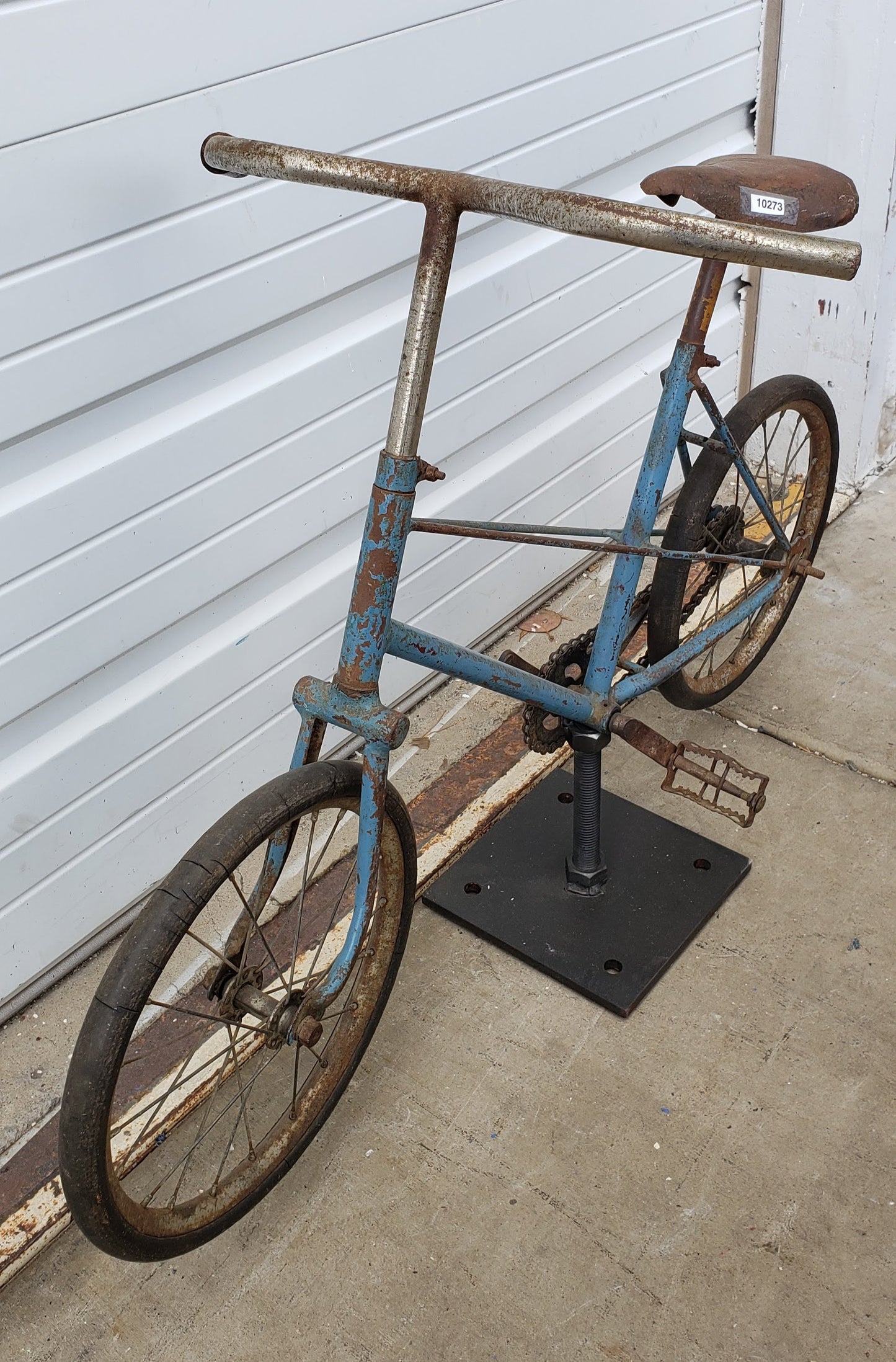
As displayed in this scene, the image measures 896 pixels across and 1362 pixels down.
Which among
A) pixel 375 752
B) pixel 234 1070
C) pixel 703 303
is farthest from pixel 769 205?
pixel 234 1070

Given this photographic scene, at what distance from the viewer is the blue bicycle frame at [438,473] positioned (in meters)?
1.32

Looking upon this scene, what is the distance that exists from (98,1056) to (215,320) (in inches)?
47.4

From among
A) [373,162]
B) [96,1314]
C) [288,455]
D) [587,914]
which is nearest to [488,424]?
[288,455]

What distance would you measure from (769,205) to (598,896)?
4.23ft

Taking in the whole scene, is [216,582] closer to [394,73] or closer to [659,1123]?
[394,73]

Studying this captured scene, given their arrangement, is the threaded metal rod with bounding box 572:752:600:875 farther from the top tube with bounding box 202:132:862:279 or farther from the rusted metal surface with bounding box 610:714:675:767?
the top tube with bounding box 202:132:862:279

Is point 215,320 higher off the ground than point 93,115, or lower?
lower

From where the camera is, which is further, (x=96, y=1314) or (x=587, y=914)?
(x=587, y=914)

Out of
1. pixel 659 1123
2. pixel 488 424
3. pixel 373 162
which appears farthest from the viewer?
pixel 488 424

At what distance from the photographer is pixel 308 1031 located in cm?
174

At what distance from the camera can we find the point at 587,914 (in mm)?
2305

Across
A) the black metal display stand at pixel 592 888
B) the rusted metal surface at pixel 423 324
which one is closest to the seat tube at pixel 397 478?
the rusted metal surface at pixel 423 324

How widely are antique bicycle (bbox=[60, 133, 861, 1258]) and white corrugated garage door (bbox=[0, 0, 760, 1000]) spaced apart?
0.28m

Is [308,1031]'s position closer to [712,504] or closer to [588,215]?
[588,215]
